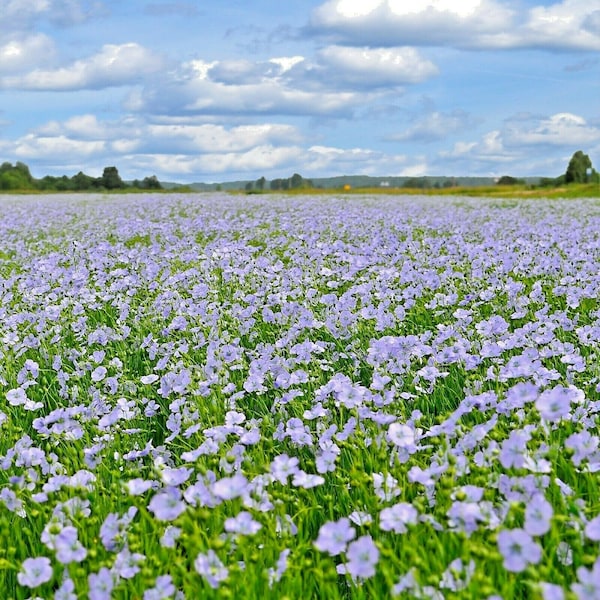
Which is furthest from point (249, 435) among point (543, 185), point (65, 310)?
point (543, 185)

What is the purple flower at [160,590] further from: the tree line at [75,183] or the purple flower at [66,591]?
the tree line at [75,183]

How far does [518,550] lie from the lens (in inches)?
79.4

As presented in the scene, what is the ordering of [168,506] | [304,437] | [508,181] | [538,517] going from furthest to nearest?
[508,181]
[304,437]
[168,506]
[538,517]

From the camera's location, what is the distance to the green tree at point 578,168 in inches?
2512

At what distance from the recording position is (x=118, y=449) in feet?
13.5

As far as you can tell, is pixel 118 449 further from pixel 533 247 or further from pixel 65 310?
pixel 533 247

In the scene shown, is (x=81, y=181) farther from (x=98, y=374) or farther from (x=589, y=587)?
(x=589, y=587)

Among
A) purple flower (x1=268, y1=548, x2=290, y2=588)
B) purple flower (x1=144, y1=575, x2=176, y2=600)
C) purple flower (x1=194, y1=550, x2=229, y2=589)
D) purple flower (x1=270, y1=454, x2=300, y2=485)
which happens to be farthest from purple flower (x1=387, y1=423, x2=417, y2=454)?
purple flower (x1=144, y1=575, x2=176, y2=600)

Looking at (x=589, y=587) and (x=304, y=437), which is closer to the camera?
(x=589, y=587)

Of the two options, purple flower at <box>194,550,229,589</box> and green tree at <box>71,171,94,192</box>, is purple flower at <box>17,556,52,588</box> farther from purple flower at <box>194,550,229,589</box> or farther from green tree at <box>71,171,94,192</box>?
green tree at <box>71,171,94,192</box>

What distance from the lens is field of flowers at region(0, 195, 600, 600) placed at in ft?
8.34

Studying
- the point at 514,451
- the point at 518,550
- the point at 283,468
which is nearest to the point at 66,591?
the point at 283,468

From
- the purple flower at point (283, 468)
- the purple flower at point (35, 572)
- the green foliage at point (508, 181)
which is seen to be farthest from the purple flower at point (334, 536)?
the green foliage at point (508, 181)

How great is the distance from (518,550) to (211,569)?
3.29ft
